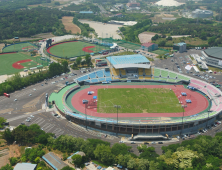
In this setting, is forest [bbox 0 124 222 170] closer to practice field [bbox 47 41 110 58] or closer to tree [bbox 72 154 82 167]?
tree [bbox 72 154 82 167]

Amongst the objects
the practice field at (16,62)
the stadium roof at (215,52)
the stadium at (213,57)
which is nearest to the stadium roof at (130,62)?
the stadium at (213,57)

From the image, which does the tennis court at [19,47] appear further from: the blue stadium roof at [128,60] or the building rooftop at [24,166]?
the building rooftop at [24,166]

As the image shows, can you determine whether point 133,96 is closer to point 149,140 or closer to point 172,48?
point 149,140

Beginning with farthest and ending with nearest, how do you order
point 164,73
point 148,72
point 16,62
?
point 16,62 → point 148,72 → point 164,73

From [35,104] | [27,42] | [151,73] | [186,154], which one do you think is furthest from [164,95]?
[27,42]

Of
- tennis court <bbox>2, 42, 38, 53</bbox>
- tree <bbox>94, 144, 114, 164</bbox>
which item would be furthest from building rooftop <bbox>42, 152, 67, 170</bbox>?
tennis court <bbox>2, 42, 38, 53</bbox>

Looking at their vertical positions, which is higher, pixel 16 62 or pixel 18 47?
pixel 18 47

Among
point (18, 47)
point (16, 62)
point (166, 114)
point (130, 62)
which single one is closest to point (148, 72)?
point (130, 62)

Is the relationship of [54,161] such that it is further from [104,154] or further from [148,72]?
[148,72]
